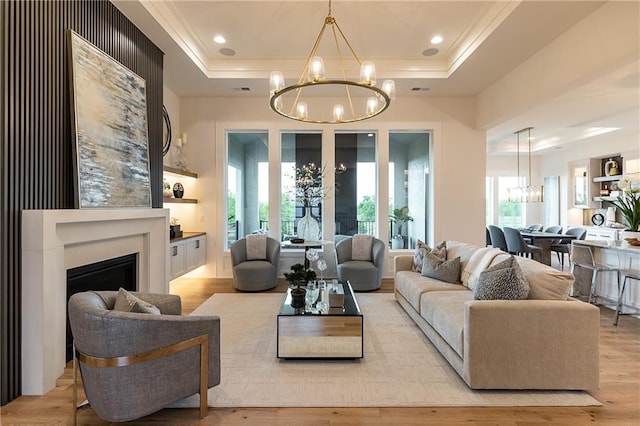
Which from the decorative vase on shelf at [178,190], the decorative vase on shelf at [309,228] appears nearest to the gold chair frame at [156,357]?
the decorative vase on shelf at [178,190]

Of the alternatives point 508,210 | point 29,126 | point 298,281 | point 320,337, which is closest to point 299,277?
point 298,281

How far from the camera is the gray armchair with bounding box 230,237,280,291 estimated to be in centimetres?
521

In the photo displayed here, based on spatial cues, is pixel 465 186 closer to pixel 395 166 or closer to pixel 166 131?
pixel 395 166

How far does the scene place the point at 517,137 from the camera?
855 cm

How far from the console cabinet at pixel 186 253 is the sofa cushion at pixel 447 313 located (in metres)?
3.46

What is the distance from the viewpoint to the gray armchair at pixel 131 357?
1854 mm

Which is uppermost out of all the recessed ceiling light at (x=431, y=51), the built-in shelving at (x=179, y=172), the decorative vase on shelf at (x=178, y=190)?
the recessed ceiling light at (x=431, y=51)

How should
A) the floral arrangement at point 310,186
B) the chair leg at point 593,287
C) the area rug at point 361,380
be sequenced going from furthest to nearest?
the floral arrangement at point 310,186 → the chair leg at point 593,287 → the area rug at point 361,380

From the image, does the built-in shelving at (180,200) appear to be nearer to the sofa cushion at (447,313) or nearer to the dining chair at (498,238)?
the sofa cushion at (447,313)

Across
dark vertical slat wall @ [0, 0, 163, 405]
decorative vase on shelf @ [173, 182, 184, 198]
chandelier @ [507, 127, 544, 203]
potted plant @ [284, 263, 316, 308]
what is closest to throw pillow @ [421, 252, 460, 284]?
potted plant @ [284, 263, 316, 308]

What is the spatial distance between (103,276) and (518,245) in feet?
23.6

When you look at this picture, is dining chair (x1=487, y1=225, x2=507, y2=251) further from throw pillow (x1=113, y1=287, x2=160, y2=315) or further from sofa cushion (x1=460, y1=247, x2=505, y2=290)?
throw pillow (x1=113, y1=287, x2=160, y2=315)

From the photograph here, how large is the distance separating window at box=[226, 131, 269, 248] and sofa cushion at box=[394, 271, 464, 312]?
3069mm

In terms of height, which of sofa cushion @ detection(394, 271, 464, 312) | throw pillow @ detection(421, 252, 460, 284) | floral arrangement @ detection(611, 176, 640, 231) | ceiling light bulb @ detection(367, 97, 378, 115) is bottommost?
sofa cushion @ detection(394, 271, 464, 312)
